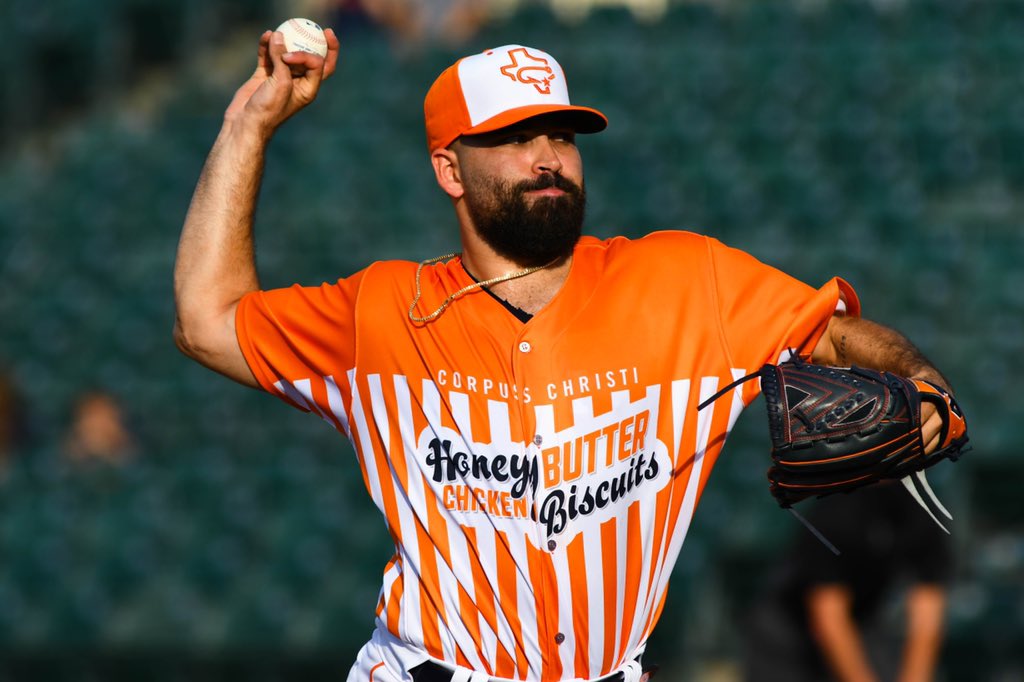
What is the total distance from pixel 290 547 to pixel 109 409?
1736 mm

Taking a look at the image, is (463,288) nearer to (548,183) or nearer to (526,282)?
(526,282)

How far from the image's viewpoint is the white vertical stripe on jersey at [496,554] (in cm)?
294

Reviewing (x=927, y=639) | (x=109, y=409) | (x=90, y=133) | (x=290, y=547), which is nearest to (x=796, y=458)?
(x=927, y=639)

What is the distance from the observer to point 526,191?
9.80ft

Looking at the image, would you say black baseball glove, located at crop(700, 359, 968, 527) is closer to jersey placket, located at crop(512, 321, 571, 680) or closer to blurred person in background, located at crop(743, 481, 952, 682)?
jersey placket, located at crop(512, 321, 571, 680)

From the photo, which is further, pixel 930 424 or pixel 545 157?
pixel 545 157

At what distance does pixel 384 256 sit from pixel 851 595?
4.72 meters

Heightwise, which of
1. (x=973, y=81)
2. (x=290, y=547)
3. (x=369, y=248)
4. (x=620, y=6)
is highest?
(x=620, y=6)

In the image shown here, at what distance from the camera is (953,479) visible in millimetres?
6758

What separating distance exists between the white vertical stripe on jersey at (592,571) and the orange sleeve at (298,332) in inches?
20.1

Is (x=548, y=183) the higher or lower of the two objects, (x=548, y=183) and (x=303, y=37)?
the lower

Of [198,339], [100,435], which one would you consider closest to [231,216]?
[198,339]

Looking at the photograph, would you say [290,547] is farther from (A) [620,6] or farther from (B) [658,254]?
(A) [620,6]

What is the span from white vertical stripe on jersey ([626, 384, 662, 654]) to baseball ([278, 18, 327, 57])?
1.10m
